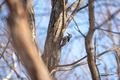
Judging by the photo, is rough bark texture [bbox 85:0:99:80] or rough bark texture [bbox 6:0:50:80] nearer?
rough bark texture [bbox 6:0:50:80]

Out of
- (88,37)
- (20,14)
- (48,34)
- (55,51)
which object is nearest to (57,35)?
(48,34)

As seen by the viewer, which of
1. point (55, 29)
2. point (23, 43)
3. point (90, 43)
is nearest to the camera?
point (23, 43)

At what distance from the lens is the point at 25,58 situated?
1035mm

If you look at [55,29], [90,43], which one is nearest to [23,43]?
[90,43]

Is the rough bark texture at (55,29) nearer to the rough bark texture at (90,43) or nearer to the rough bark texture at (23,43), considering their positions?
the rough bark texture at (90,43)

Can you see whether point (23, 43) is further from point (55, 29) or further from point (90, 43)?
point (55, 29)

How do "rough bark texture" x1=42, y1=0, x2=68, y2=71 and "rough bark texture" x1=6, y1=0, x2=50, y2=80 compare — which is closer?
"rough bark texture" x1=6, y1=0, x2=50, y2=80

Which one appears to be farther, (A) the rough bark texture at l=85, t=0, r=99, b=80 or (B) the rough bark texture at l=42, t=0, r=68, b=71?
(B) the rough bark texture at l=42, t=0, r=68, b=71

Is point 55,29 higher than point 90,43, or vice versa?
point 55,29

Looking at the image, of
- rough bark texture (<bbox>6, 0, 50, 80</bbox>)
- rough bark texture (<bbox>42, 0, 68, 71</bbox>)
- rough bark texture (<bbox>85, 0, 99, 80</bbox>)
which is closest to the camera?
rough bark texture (<bbox>6, 0, 50, 80</bbox>)

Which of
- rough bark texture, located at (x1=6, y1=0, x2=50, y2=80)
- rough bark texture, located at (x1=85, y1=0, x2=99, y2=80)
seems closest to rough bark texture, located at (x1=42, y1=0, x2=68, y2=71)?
rough bark texture, located at (x1=85, y1=0, x2=99, y2=80)

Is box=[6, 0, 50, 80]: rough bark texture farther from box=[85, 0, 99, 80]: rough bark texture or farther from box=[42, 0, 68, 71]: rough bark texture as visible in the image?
box=[42, 0, 68, 71]: rough bark texture

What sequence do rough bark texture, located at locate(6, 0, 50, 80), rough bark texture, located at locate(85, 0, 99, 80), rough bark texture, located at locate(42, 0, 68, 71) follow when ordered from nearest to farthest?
1. rough bark texture, located at locate(6, 0, 50, 80)
2. rough bark texture, located at locate(85, 0, 99, 80)
3. rough bark texture, located at locate(42, 0, 68, 71)

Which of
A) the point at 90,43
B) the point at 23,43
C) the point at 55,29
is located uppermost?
the point at 55,29
